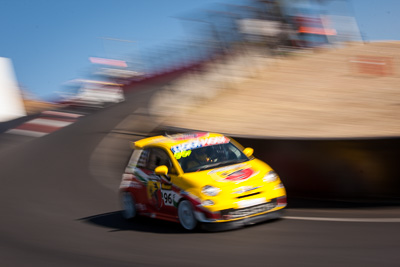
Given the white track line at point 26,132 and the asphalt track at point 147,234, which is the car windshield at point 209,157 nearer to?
the asphalt track at point 147,234

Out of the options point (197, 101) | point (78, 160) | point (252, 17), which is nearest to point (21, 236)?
point (78, 160)

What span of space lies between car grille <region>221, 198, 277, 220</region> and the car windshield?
Answer: 3.10 ft

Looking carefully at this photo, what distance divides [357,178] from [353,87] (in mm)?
13546

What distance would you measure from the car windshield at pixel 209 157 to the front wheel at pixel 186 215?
0.56m

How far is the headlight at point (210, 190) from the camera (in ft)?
28.9

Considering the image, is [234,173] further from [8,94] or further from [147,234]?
[8,94]

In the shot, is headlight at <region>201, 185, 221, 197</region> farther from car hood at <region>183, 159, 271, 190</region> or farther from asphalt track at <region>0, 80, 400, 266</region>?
asphalt track at <region>0, 80, 400, 266</region>

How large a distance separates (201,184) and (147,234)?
120 centimetres

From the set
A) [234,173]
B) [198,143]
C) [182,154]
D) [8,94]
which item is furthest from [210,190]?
[8,94]

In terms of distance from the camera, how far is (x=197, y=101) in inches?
920

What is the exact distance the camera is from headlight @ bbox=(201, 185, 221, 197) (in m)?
8.80

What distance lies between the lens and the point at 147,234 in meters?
9.48

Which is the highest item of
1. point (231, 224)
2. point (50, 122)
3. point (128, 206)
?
point (50, 122)

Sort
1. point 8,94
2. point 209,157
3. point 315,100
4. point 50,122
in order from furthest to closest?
point 8,94 < point 50,122 < point 315,100 < point 209,157
